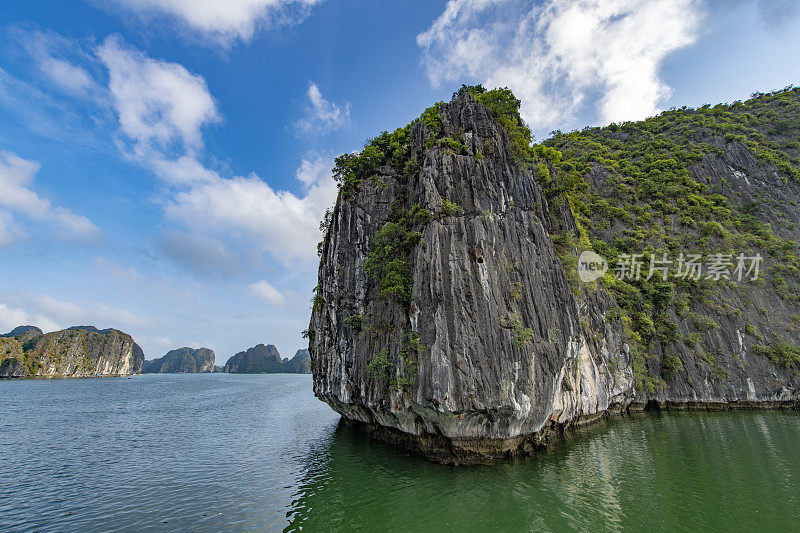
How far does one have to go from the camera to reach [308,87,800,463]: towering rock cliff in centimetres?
1755

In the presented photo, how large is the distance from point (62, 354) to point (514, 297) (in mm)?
138241

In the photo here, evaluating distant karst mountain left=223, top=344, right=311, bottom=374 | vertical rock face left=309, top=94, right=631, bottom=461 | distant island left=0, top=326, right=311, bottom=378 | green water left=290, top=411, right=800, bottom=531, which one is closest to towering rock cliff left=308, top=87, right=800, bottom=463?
vertical rock face left=309, top=94, right=631, bottom=461

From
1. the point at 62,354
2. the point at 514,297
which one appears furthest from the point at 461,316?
the point at 62,354

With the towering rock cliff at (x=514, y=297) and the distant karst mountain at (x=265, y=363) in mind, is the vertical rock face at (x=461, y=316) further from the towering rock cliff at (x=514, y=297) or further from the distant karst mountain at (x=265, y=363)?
the distant karst mountain at (x=265, y=363)

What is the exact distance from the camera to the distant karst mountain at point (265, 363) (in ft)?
614

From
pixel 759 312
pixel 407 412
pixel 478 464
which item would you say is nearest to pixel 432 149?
pixel 407 412

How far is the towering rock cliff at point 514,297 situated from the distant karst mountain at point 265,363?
176 metres

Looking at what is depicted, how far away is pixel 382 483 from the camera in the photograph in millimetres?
15289

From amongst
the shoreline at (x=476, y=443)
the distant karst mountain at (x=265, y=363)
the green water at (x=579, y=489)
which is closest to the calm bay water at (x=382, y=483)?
the green water at (x=579, y=489)

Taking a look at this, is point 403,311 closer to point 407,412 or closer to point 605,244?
point 407,412

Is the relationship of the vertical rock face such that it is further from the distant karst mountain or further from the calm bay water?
the distant karst mountain

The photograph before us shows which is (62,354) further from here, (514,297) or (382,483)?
(514,297)

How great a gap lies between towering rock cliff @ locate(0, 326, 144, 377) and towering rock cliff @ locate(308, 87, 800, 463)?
11714 centimetres

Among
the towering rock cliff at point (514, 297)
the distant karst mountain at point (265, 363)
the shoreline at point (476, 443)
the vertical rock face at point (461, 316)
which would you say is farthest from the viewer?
the distant karst mountain at point (265, 363)
